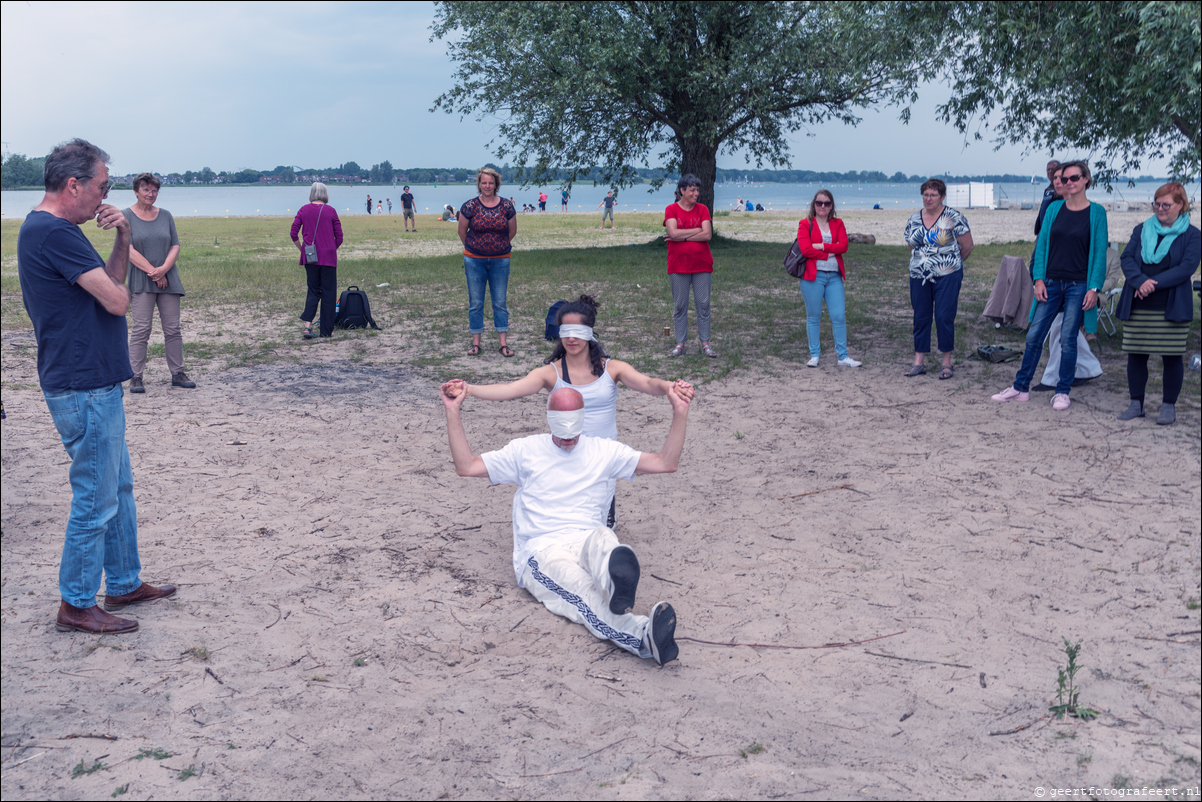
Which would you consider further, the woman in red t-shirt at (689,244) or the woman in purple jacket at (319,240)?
the woman in purple jacket at (319,240)

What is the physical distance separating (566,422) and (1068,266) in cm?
539

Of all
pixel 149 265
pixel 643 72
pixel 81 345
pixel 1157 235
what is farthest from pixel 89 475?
pixel 643 72

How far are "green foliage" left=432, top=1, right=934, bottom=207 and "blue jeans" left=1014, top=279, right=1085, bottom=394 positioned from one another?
37.6 ft

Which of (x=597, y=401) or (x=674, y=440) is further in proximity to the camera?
(x=597, y=401)

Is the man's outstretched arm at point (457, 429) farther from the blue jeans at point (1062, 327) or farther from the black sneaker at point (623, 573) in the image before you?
the blue jeans at point (1062, 327)

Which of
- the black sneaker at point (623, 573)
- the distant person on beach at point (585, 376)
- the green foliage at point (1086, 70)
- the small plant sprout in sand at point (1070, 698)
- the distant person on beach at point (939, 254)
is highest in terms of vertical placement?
the green foliage at point (1086, 70)

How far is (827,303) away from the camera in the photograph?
377 inches

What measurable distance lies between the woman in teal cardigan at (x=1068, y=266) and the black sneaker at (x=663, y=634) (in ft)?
17.7

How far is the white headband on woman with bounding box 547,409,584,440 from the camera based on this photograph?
14.8ft

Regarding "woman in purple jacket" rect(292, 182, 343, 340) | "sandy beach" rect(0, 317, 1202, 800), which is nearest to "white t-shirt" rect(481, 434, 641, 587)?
"sandy beach" rect(0, 317, 1202, 800)

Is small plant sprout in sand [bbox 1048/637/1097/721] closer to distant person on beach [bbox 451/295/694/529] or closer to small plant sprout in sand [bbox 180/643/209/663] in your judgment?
distant person on beach [bbox 451/295/694/529]

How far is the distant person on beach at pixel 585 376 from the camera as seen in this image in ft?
16.2

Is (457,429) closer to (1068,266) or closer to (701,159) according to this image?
(1068,266)

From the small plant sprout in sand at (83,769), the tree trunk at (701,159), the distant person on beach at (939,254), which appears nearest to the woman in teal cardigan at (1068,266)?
the distant person on beach at (939,254)
